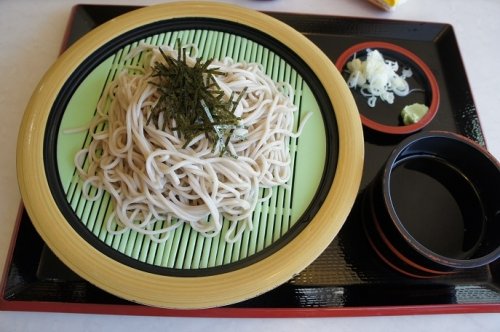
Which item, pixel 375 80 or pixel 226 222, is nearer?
pixel 226 222

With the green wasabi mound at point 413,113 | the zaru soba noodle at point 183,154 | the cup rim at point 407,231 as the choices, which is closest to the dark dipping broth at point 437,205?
the cup rim at point 407,231

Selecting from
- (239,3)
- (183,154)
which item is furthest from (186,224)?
(239,3)

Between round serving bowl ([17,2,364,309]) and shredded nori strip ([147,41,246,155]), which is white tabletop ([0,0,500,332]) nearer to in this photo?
round serving bowl ([17,2,364,309])

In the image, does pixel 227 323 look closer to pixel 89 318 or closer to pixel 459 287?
pixel 89 318

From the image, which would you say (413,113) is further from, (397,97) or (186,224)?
(186,224)

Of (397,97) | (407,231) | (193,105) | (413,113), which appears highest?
(397,97)

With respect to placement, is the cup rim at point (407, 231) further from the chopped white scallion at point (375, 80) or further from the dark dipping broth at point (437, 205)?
the chopped white scallion at point (375, 80)
